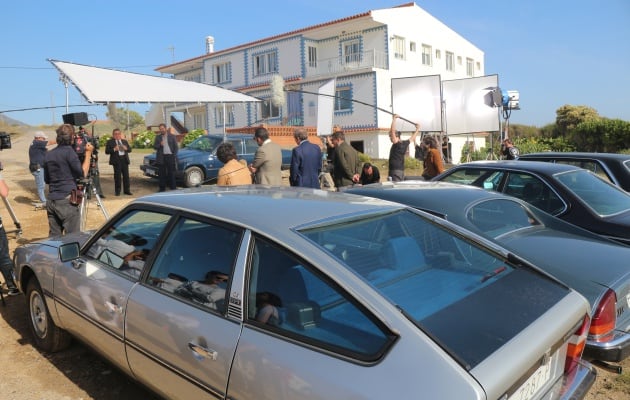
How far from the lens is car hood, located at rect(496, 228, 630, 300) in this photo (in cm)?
312

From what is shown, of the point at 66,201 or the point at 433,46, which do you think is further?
the point at 433,46

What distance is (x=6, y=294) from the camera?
517 centimetres

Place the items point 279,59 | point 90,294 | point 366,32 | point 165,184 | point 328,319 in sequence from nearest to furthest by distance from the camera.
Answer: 1. point 328,319
2. point 90,294
3. point 165,184
4. point 366,32
5. point 279,59

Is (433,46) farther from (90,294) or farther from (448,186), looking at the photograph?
(90,294)

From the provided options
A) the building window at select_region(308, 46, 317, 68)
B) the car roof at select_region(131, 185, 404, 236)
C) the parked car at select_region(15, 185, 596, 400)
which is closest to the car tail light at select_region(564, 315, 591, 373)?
the parked car at select_region(15, 185, 596, 400)

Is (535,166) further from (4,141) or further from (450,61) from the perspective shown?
(450,61)

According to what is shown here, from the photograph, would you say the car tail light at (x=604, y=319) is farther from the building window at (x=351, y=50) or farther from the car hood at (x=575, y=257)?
the building window at (x=351, y=50)

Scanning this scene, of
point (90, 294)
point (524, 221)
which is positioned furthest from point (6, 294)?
point (524, 221)

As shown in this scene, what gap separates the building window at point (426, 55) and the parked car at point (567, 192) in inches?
1109

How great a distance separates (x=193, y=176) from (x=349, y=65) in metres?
18.4

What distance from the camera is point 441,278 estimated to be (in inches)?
92.2

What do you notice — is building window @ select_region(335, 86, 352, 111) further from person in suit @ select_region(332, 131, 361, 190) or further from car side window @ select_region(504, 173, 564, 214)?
car side window @ select_region(504, 173, 564, 214)

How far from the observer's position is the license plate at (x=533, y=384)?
1.81 metres

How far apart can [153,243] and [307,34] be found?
29.6 meters
